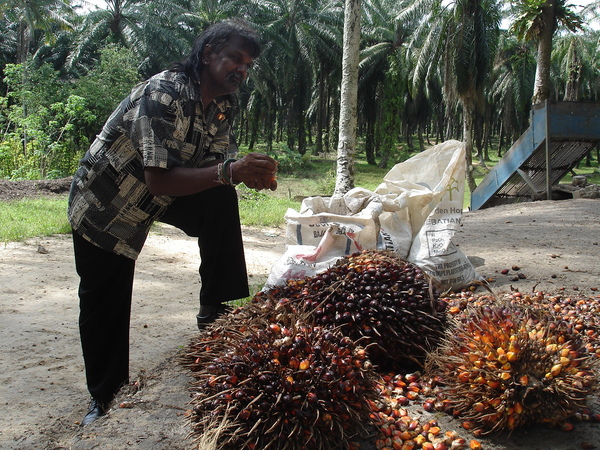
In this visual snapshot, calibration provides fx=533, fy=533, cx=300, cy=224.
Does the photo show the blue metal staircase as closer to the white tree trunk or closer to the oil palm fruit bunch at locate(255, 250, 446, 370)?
the white tree trunk

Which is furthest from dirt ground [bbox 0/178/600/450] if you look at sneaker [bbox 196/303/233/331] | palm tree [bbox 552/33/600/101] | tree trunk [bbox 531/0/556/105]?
palm tree [bbox 552/33/600/101]

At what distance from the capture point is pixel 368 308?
88.2 inches

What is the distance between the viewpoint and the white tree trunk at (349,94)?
927 cm

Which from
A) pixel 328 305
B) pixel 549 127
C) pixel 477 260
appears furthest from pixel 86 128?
pixel 328 305

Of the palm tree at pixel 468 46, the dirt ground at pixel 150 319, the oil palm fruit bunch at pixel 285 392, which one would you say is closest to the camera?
the oil palm fruit bunch at pixel 285 392

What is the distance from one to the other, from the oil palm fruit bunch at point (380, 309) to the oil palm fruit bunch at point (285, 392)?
41 cm

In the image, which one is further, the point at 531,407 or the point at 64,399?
the point at 64,399

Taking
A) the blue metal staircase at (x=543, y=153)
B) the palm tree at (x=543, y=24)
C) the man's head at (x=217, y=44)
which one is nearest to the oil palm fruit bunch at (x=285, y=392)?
the man's head at (x=217, y=44)

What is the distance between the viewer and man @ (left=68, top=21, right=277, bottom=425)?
218 cm

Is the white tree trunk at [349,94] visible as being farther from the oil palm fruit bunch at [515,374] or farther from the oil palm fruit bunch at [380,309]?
the oil palm fruit bunch at [515,374]

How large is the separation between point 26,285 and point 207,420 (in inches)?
150

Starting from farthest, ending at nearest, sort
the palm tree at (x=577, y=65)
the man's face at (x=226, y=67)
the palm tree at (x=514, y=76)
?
the palm tree at (x=514, y=76), the palm tree at (x=577, y=65), the man's face at (x=226, y=67)

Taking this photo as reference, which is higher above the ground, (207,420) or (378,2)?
(378,2)

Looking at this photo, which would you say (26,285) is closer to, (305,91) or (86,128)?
(86,128)
